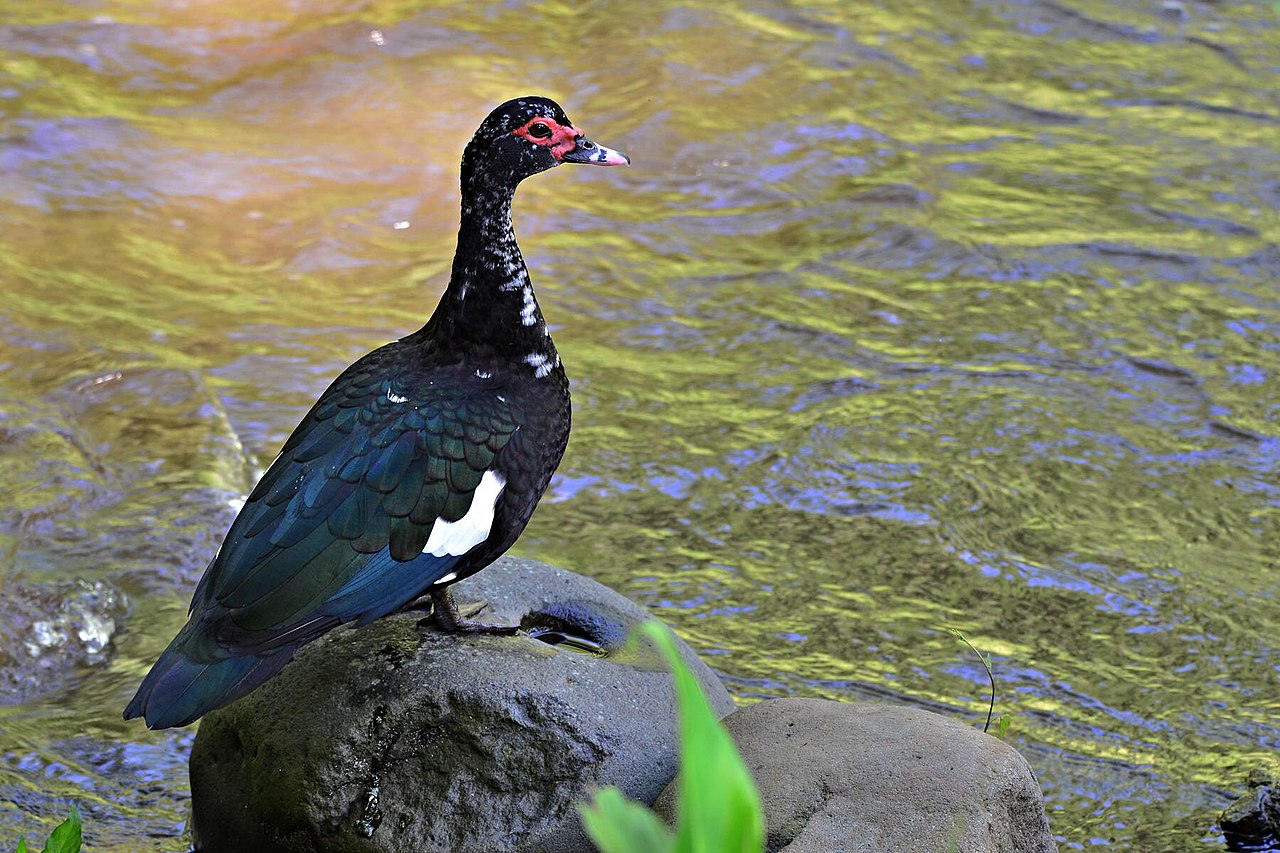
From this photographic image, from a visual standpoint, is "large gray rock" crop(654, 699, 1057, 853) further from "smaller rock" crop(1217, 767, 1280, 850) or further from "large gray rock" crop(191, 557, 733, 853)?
"smaller rock" crop(1217, 767, 1280, 850)

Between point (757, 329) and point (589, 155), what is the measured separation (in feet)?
12.0

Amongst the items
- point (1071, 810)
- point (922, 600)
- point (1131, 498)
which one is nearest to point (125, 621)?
point (922, 600)

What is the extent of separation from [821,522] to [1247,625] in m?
1.70

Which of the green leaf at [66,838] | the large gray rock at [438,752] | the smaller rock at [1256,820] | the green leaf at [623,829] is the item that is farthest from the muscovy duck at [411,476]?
the smaller rock at [1256,820]

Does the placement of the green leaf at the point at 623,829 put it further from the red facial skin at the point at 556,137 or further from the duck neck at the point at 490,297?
the red facial skin at the point at 556,137

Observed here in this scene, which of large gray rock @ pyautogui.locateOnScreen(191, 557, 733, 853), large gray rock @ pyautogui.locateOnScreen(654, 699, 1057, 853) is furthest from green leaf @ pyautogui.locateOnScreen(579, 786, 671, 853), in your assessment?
large gray rock @ pyautogui.locateOnScreen(191, 557, 733, 853)

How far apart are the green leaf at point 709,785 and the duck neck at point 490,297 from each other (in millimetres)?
2469

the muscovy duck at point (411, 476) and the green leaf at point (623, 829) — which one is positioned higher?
the green leaf at point (623, 829)

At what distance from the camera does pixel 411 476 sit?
3906 mm

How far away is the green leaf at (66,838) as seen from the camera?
302cm

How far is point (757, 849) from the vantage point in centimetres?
185

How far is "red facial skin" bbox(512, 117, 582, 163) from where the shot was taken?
4266mm

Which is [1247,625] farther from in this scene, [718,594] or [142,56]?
[142,56]

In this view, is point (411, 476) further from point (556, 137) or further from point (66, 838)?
point (66, 838)
